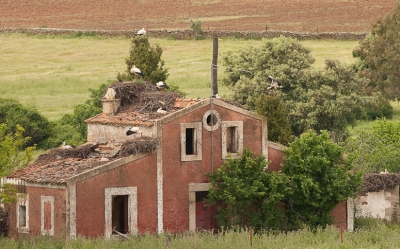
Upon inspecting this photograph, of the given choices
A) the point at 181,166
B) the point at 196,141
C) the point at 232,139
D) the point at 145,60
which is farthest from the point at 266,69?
the point at 181,166

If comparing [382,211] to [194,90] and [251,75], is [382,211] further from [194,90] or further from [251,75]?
[194,90]

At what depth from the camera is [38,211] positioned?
42.8 m

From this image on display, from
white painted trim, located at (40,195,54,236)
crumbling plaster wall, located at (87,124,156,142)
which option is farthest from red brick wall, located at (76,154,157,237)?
crumbling plaster wall, located at (87,124,156,142)

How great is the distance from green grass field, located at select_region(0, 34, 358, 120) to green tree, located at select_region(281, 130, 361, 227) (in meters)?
29.3

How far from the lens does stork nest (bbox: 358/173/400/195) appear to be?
5016 cm

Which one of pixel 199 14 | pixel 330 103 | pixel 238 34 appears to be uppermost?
pixel 199 14

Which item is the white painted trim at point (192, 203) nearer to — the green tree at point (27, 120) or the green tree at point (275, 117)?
the green tree at point (275, 117)

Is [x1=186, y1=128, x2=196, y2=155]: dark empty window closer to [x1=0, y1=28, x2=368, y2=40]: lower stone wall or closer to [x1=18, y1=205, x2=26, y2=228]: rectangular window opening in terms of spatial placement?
[x1=18, y1=205, x2=26, y2=228]: rectangular window opening

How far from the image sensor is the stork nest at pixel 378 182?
50156mm

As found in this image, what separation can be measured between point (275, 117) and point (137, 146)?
40.7 feet

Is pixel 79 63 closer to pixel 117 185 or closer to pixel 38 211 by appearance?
pixel 38 211

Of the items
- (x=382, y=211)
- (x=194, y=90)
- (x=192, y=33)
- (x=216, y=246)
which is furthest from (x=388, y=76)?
(x=216, y=246)

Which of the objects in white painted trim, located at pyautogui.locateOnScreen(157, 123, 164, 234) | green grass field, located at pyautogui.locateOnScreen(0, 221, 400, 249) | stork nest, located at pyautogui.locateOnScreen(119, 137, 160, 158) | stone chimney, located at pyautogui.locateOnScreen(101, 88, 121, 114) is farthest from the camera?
stone chimney, located at pyautogui.locateOnScreen(101, 88, 121, 114)

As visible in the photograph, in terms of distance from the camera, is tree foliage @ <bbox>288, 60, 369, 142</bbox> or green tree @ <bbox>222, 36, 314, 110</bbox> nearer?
tree foliage @ <bbox>288, 60, 369, 142</bbox>
